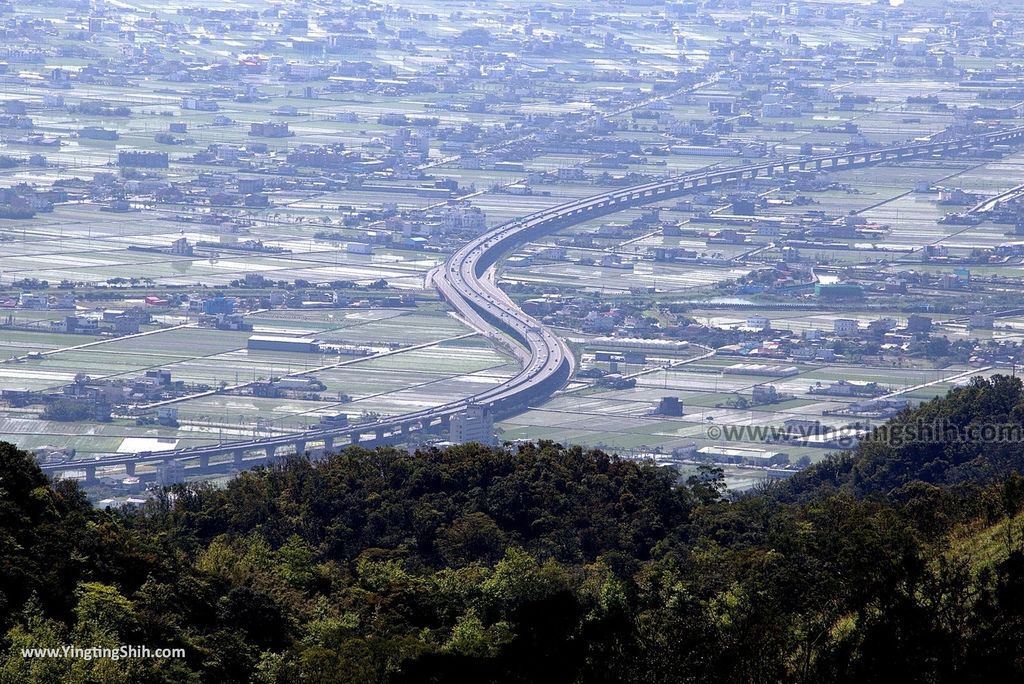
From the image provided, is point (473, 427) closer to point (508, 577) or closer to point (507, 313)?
point (507, 313)

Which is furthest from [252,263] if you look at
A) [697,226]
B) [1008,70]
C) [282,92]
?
[1008,70]

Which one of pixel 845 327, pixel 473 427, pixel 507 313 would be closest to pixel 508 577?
pixel 473 427

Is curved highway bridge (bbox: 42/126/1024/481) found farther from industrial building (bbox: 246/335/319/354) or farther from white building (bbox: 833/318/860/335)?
white building (bbox: 833/318/860/335)

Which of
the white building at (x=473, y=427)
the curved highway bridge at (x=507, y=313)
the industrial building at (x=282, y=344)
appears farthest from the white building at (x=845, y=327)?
the industrial building at (x=282, y=344)

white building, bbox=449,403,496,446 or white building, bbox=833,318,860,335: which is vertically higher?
white building, bbox=833,318,860,335

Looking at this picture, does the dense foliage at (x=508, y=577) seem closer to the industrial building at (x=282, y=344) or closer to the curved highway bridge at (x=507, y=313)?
the curved highway bridge at (x=507, y=313)

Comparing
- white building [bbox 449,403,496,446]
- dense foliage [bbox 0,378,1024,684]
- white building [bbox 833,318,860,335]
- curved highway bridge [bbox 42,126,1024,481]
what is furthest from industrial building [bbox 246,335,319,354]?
dense foliage [bbox 0,378,1024,684]
